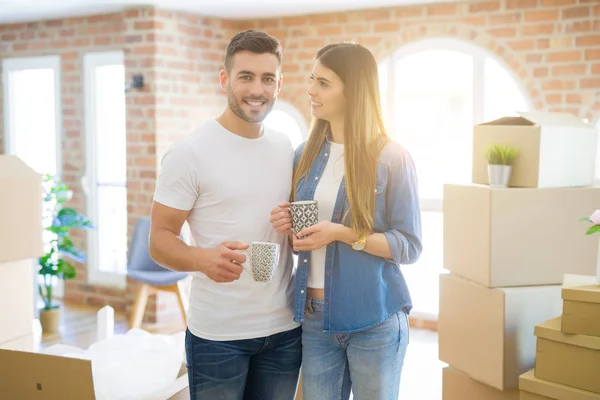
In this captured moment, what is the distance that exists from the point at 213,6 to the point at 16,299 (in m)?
3.02

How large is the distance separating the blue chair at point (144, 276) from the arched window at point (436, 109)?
162 cm

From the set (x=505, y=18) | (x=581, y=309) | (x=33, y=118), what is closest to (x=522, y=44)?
(x=505, y=18)

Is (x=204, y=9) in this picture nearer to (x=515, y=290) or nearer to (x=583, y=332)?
(x=515, y=290)

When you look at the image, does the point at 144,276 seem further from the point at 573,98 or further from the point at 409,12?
the point at 573,98

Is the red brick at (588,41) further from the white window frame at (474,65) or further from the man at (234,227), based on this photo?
the man at (234,227)

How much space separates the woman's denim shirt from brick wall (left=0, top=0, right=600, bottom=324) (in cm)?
275

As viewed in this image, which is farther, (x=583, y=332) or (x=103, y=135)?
(x=103, y=135)

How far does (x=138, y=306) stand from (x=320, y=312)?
117 inches

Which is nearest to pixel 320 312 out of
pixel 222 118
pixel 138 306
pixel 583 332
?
pixel 222 118

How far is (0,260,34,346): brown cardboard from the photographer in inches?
77.7

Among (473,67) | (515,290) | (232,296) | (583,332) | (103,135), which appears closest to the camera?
(232,296)

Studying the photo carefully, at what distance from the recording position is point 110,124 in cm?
536

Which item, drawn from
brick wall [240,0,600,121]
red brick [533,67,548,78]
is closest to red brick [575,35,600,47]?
brick wall [240,0,600,121]

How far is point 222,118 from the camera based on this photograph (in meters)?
1.80
